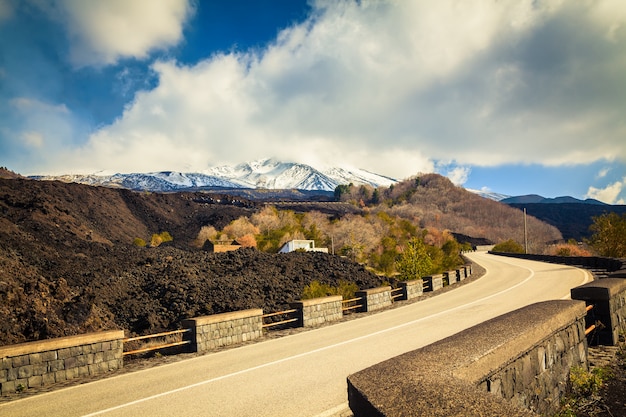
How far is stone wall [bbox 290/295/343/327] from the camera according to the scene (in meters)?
13.7

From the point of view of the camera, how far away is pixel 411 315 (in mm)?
14422

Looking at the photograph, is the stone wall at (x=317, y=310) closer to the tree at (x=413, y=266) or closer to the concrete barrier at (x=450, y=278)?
the concrete barrier at (x=450, y=278)

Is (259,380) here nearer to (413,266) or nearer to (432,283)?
(432,283)

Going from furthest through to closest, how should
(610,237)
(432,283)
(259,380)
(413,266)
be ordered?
(610,237) < (413,266) < (432,283) < (259,380)

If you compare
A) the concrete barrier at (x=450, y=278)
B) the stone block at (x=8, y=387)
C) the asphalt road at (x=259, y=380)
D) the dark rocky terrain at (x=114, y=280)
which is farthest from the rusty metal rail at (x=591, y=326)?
the dark rocky terrain at (x=114, y=280)

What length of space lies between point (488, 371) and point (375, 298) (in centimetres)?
1337

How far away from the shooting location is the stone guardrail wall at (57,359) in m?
7.67

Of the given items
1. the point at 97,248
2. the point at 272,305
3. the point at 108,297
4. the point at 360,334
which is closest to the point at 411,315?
the point at 360,334

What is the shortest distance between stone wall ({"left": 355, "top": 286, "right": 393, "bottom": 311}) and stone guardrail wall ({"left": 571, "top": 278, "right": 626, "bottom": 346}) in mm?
9303

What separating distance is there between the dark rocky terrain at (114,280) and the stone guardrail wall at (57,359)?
13.6m

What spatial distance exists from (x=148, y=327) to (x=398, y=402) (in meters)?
23.7

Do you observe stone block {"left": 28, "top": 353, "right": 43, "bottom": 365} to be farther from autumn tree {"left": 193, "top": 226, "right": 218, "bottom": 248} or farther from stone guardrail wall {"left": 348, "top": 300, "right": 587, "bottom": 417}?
autumn tree {"left": 193, "top": 226, "right": 218, "bottom": 248}

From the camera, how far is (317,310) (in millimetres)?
14234

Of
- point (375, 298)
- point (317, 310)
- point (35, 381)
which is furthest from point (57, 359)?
point (375, 298)
